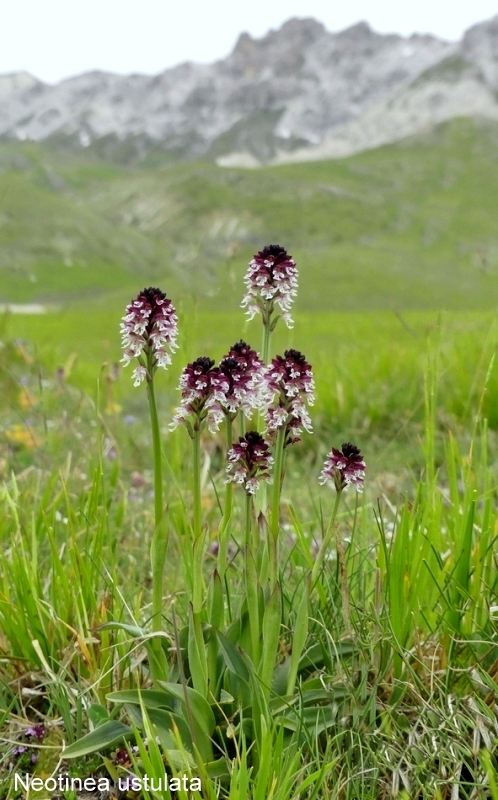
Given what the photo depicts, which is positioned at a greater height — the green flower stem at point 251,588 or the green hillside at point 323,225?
the green hillside at point 323,225

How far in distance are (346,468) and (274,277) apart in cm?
50

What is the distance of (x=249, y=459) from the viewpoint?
5.53 feet

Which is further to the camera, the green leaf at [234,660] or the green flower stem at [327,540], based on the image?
the green leaf at [234,660]

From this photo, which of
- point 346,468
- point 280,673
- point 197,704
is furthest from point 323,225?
point 197,704

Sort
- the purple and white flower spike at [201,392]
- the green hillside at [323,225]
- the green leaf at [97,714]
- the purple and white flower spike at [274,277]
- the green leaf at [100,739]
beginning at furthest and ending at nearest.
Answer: the green hillside at [323,225], the green leaf at [97,714], the green leaf at [100,739], the purple and white flower spike at [274,277], the purple and white flower spike at [201,392]

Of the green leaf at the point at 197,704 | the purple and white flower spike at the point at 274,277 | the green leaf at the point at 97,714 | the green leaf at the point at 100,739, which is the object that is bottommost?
the green leaf at the point at 100,739

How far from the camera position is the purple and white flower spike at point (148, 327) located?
163 centimetres

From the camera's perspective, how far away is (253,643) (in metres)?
1.88

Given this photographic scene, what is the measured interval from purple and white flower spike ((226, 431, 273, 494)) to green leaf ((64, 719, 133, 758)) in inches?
29.9

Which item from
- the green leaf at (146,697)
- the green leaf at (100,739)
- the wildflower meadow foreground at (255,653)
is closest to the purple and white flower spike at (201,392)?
the wildflower meadow foreground at (255,653)

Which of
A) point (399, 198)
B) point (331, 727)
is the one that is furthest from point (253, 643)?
point (399, 198)

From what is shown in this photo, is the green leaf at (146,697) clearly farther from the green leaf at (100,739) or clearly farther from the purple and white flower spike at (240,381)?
the purple and white flower spike at (240,381)

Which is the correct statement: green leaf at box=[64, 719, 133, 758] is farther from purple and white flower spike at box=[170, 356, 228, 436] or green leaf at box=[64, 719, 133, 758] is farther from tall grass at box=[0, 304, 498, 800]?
purple and white flower spike at box=[170, 356, 228, 436]

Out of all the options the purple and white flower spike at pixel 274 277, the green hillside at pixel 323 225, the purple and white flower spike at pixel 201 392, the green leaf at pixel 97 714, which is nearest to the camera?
the purple and white flower spike at pixel 201 392
